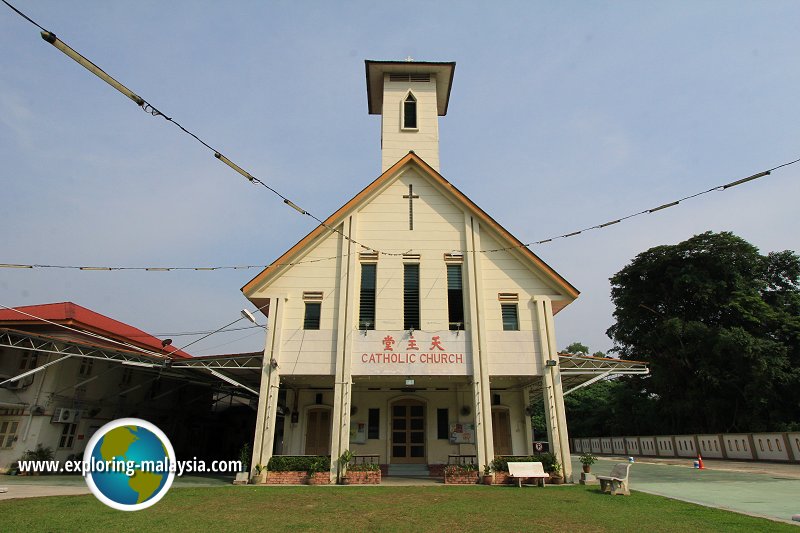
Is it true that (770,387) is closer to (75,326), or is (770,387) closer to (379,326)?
(379,326)

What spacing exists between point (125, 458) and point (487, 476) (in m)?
11.3

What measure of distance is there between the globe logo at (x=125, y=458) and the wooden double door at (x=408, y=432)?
1183 centimetres

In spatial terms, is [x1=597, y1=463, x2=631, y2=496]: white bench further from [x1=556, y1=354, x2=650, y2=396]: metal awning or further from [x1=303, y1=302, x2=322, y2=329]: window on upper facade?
[x1=303, y1=302, x2=322, y2=329]: window on upper facade

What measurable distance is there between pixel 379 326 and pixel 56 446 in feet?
47.4

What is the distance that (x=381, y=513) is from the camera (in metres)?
9.03

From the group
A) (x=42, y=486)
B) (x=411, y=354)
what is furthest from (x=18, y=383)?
(x=411, y=354)

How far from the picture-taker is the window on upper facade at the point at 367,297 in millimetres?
17009

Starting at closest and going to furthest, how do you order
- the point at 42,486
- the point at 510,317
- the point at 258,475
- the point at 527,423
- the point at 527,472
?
the point at 42,486 → the point at 527,472 → the point at 258,475 → the point at 510,317 → the point at 527,423

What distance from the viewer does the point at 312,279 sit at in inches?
685

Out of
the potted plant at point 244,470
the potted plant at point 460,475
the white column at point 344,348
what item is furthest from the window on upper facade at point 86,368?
the potted plant at point 460,475

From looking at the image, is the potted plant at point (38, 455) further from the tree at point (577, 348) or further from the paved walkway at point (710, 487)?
the tree at point (577, 348)

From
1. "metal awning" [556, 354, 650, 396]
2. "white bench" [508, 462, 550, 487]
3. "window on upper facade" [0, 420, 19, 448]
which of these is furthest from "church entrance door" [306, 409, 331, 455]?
"window on upper facade" [0, 420, 19, 448]

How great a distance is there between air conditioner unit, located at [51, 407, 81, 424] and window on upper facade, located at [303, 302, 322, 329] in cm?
1119

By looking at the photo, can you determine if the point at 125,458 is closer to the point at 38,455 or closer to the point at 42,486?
the point at 42,486
